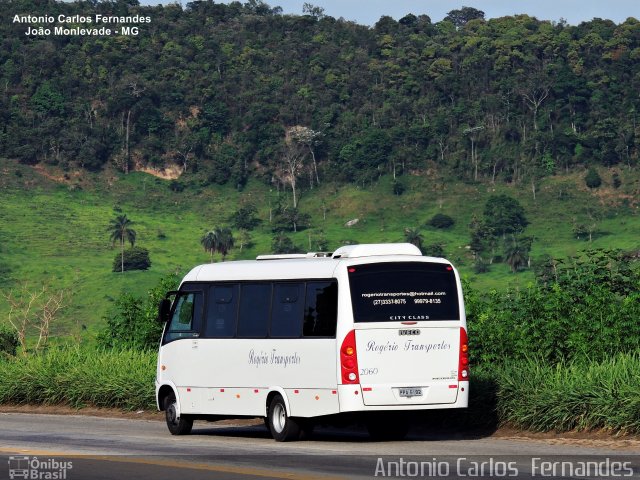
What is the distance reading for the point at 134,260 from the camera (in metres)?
166

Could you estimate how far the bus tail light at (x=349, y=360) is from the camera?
58.6 feet

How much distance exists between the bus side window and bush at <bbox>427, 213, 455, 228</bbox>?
532ft

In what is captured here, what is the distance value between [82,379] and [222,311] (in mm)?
8688

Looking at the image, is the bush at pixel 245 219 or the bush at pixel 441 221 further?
the bush at pixel 245 219

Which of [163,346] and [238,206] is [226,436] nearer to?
[163,346]

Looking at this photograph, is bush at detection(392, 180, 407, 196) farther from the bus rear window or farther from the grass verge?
the bus rear window

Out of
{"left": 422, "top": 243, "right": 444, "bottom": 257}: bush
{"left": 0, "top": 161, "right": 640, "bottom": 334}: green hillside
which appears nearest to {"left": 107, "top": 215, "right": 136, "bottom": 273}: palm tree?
{"left": 0, "top": 161, "right": 640, "bottom": 334}: green hillside

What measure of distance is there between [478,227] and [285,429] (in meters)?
164

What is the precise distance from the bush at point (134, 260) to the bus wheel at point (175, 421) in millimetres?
143552

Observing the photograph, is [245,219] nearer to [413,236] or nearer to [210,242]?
[210,242]

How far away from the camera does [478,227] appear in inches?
7131

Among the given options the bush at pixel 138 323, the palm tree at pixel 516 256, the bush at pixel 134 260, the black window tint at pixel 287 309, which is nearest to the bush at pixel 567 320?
the black window tint at pixel 287 309

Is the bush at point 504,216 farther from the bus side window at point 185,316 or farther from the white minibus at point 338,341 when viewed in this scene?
the white minibus at point 338,341

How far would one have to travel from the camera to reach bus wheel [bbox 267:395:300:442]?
18750mm
